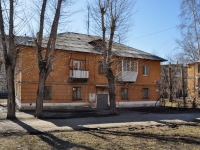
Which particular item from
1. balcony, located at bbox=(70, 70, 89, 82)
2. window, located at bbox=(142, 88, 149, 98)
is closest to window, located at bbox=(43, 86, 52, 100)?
balcony, located at bbox=(70, 70, 89, 82)

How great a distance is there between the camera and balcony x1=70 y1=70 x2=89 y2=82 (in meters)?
21.3

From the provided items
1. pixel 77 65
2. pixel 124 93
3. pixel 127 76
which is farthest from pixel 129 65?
pixel 77 65

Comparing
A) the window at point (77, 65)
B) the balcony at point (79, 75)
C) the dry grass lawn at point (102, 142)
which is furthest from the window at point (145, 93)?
the dry grass lawn at point (102, 142)

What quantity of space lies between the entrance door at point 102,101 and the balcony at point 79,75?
2598 millimetres

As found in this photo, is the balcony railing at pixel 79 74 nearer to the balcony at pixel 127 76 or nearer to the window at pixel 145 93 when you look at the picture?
the balcony at pixel 127 76

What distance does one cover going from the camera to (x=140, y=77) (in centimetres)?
2570

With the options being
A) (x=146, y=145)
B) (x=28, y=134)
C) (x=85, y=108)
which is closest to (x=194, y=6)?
(x=146, y=145)

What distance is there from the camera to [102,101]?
23484 millimetres

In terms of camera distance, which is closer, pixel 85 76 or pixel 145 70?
pixel 85 76

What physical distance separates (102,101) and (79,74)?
13.1 ft

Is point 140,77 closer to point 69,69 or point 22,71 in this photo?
point 69,69

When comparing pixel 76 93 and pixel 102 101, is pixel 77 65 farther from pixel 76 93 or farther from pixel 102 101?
pixel 102 101

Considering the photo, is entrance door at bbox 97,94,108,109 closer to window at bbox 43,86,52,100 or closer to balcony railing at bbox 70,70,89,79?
balcony railing at bbox 70,70,89,79

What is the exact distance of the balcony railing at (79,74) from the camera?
21.3 meters
